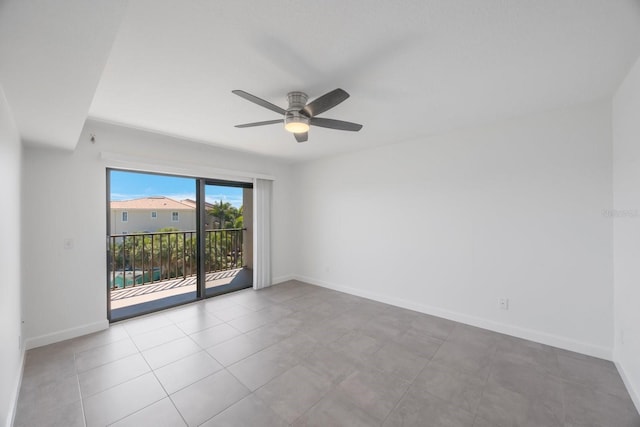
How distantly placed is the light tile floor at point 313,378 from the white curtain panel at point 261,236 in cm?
145

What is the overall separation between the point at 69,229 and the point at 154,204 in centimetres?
169

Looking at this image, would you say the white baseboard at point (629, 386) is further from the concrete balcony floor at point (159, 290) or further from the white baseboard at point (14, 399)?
the concrete balcony floor at point (159, 290)

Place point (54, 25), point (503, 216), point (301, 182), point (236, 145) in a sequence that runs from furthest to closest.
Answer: point (301, 182) < point (236, 145) < point (503, 216) < point (54, 25)

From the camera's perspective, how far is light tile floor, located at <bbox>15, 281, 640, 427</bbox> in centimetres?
172

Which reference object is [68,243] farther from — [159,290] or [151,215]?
[159,290]

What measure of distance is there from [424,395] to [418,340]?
0.87 metres

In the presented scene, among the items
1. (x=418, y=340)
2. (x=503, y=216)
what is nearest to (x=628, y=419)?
(x=418, y=340)

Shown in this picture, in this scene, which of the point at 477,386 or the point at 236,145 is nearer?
the point at 477,386

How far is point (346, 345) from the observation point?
2641mm

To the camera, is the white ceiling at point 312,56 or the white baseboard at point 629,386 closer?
the white ceiling at point 312,56

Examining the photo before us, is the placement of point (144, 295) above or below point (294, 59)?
below

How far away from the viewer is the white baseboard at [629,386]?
1.77 metres

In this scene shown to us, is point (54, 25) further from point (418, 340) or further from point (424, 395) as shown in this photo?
point (418, 340)

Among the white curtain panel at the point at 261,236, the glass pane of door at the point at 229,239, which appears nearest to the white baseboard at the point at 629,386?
the white curtain panel at the point at 261,236
